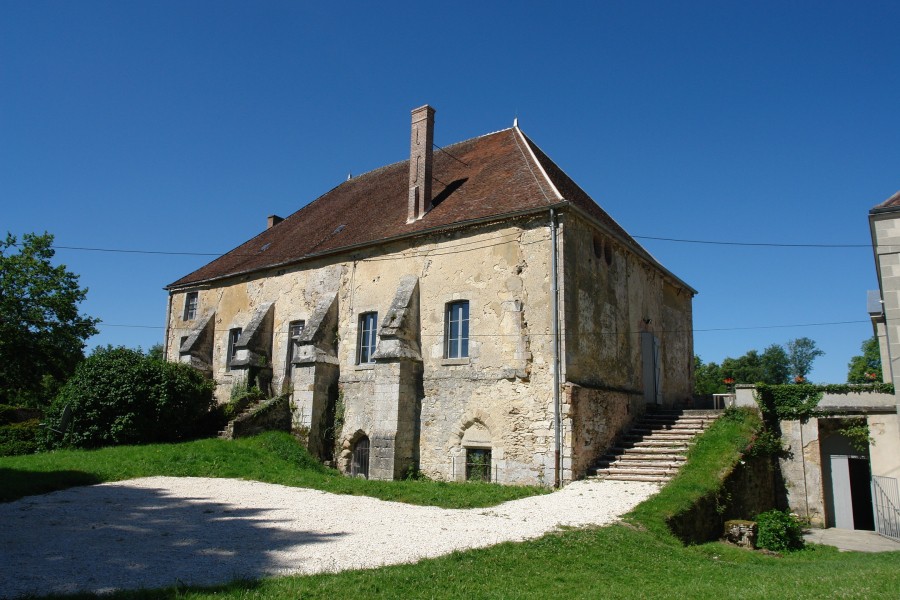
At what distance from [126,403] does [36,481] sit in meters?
5.16

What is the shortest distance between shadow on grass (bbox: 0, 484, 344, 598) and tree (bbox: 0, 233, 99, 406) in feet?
63.7

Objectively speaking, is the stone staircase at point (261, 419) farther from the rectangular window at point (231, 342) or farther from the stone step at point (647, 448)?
the stone step at point (647, 448)

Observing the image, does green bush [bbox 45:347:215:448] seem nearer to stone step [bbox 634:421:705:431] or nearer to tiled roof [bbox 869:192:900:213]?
stone step [bbox 634:421:705:431]

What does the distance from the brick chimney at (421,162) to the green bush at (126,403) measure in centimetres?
808

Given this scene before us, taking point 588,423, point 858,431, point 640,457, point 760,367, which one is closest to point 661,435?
point 640,457

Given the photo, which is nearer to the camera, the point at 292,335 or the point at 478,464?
the point at 478,464

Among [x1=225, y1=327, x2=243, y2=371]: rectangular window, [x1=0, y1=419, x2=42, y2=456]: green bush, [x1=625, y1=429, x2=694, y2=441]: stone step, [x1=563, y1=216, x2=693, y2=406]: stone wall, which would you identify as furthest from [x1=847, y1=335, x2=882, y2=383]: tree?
[x1=0, y1=419, x2=42, y2=456]: green bush

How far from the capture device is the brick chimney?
17547mm

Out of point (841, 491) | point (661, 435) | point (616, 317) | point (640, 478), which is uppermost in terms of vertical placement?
point (616, 317)

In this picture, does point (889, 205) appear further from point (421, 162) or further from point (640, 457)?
point (421, 162)

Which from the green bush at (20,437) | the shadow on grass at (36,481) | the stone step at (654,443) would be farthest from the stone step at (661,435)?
the green bush at (20,437)

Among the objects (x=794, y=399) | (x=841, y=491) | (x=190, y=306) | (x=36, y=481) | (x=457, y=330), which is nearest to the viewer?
(x=36, y=481)

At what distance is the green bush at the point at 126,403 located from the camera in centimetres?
1730

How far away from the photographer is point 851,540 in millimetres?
13344
